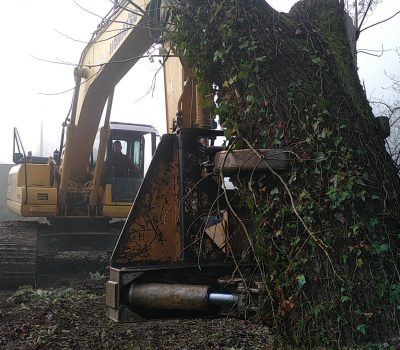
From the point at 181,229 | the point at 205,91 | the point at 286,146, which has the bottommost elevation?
the point at 181,229

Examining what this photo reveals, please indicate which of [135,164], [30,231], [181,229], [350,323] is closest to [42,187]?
[30,231]

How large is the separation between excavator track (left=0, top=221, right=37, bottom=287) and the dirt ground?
4.85 ft

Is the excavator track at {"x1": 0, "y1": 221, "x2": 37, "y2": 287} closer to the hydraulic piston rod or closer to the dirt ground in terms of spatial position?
the dirt ground

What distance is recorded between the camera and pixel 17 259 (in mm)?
7898

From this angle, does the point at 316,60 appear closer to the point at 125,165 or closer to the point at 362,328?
the point at 362,328

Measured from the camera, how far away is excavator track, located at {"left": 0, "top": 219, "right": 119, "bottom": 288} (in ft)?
26.2

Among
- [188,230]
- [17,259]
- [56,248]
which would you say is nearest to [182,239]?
[188,230]

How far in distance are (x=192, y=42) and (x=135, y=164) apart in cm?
667

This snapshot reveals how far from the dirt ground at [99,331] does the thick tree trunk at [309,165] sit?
2.09 feet

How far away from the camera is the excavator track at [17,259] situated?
782cm

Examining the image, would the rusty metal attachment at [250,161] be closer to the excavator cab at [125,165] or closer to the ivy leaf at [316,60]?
the ivy leaf at [316,60]

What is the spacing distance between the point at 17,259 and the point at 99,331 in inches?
135

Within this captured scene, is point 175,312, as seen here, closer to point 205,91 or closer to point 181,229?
point 181,229

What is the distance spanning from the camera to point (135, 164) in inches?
408
